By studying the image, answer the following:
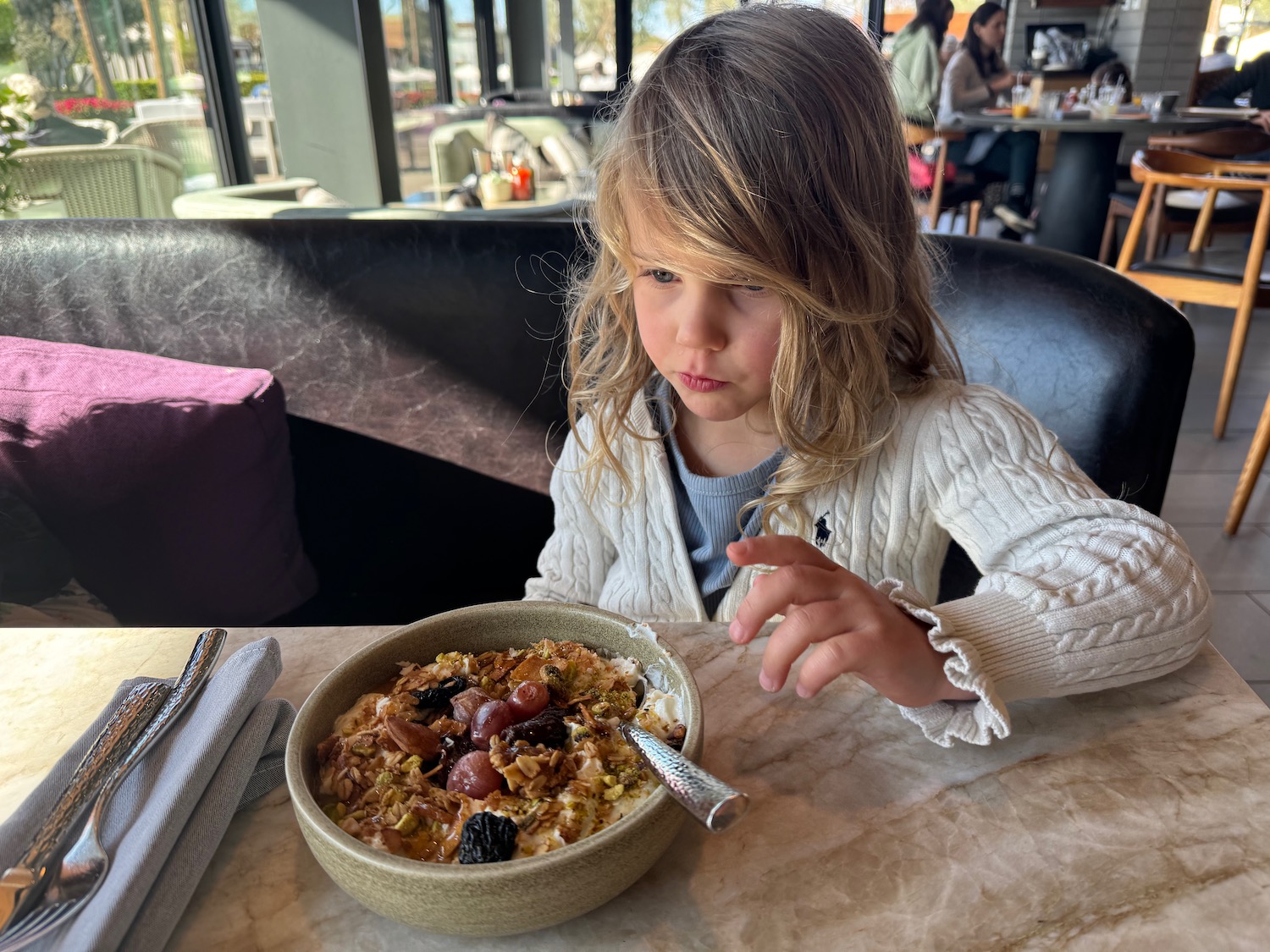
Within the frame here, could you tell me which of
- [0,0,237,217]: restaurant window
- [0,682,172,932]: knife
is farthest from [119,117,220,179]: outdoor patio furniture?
[0,682,172,932]: knife

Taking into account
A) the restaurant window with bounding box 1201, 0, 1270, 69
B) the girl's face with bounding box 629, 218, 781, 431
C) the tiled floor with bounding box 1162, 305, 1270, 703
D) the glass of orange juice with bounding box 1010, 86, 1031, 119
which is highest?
the restaurant window with bounding box 1201, 0, 1270, 69

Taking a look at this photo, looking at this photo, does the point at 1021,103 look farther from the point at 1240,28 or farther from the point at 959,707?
the point at 959,707

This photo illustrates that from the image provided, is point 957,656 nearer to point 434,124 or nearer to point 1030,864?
point 1030,864

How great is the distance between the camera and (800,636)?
1.85 feet

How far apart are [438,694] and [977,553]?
540 mm

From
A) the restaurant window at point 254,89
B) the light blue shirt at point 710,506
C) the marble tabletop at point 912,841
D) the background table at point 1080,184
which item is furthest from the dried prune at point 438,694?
the background table at point 1080,184

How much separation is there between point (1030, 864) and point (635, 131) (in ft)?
2.16

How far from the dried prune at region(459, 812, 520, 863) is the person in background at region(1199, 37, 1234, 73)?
1020 cm

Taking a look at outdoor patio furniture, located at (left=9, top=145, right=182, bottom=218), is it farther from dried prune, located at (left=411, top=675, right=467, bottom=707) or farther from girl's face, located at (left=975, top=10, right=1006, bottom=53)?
girl's face, located at (left=975, top=10, right=1006, bottom=53)

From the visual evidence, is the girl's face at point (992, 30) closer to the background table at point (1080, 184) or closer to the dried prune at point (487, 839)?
the background table at point (1080, 184)

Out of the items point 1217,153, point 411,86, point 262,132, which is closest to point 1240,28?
point 1217,153

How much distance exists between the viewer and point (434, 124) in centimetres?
626

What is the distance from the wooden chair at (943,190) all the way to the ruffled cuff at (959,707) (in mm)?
4152

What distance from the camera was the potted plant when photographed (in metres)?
2.46
